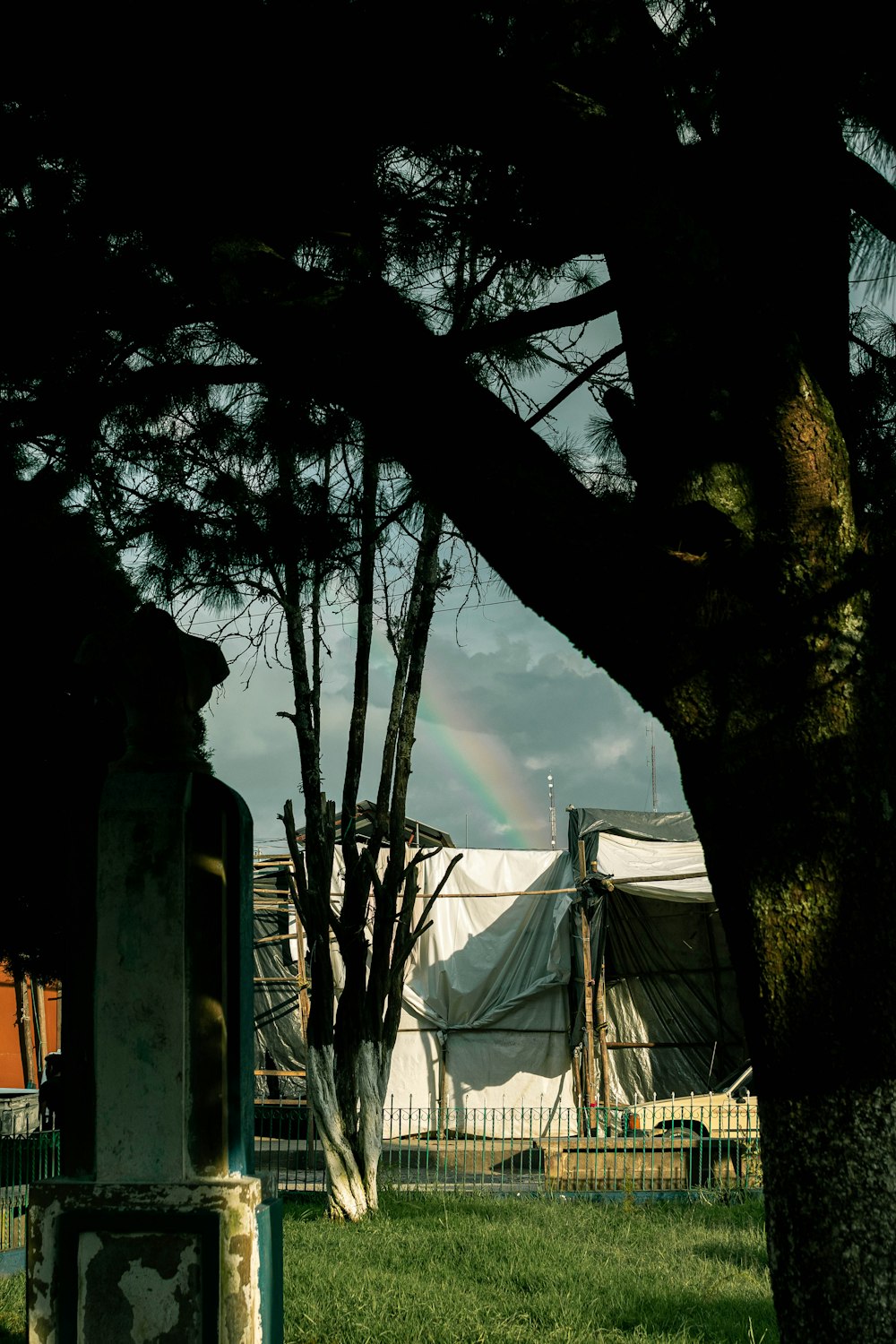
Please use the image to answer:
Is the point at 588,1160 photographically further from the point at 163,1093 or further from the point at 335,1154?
the point at 163,1093

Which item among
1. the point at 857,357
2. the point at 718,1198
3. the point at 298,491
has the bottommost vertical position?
the point at 718,1198

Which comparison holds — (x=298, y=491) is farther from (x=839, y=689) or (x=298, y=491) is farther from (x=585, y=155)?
(x=839, y=689)

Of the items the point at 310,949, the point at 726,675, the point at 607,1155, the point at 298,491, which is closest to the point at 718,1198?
the point at 607,1155

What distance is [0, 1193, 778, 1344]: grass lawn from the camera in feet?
22.0

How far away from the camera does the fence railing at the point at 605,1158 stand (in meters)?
13.1

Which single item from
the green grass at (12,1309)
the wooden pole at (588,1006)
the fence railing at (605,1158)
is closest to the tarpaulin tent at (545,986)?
the wooden pole at (588,1006)

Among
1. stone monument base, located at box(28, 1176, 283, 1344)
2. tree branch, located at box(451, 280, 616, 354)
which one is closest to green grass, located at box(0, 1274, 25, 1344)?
stone monument base, located at box(28, 1176, 283, 1344)

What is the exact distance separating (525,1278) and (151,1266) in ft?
15.8

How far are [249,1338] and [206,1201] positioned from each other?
17.8 inches

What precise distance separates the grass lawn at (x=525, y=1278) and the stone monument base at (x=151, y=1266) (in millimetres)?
2871

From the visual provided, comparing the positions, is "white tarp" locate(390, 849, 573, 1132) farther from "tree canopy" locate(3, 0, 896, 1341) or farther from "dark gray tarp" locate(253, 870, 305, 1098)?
"tree canopy" locate(3, 0, 896, 1341)

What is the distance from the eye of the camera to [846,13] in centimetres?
386

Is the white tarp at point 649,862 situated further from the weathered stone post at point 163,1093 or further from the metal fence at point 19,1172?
the weathered stone post at point 163,1093

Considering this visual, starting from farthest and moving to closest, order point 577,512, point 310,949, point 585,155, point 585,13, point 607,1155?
point 607,1155, point 310,949, point 585,13, point 585,155, point 577,512
